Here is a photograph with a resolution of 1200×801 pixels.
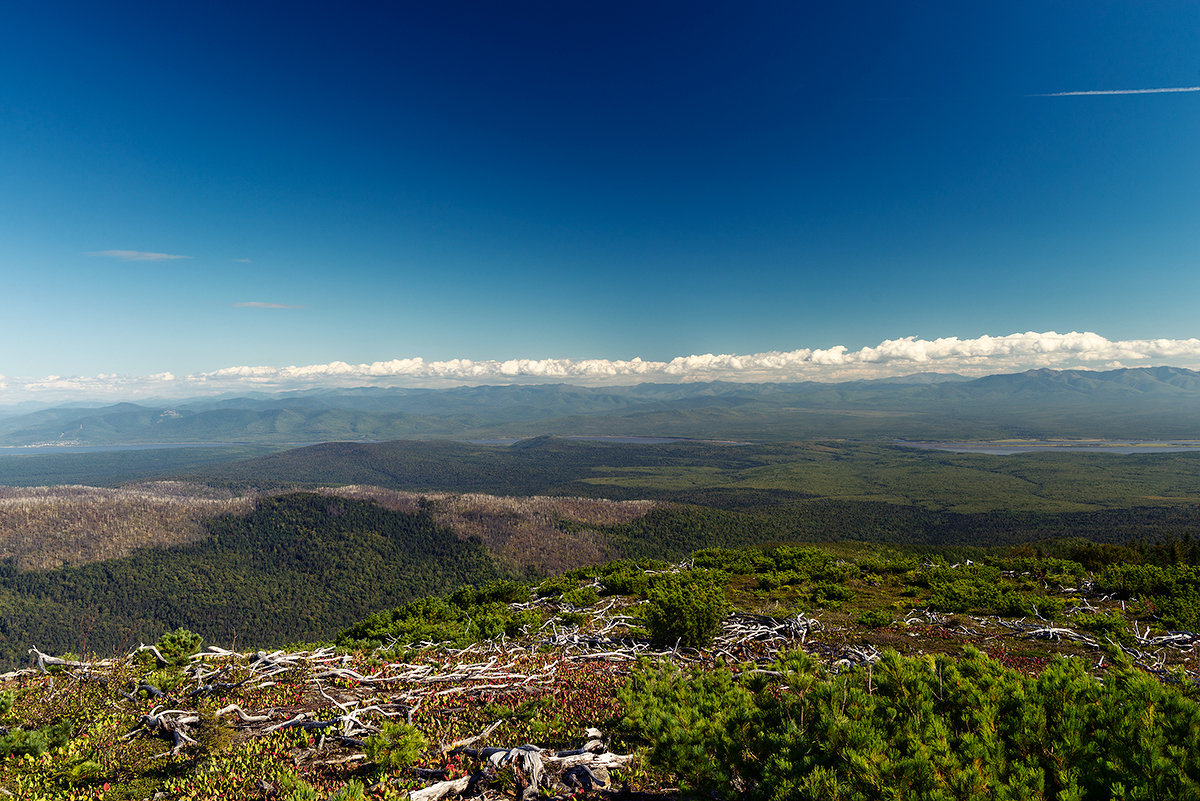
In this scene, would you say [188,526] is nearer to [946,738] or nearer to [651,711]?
[651,711]

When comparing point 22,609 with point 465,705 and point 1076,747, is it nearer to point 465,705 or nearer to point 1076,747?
point 465,705

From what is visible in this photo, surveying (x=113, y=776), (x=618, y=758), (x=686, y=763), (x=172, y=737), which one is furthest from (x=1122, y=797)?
(x=172, y=737)

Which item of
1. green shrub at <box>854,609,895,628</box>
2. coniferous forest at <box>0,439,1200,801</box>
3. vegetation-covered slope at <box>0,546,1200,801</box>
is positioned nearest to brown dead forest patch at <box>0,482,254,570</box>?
coniferous forest at <box>0,439,1200,801</box>

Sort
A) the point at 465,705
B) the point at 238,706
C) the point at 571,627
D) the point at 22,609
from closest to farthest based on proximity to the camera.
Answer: the point at 238,706 < the point at 465,705 < the point at 571,627 < the point at 22,609

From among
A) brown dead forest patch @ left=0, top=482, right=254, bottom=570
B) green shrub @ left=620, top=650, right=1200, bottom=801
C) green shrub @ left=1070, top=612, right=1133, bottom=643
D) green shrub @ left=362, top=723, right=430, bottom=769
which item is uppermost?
green shrub @ left=620, top=650, right=1200, bottom=801

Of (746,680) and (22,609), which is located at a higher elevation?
(746,680)

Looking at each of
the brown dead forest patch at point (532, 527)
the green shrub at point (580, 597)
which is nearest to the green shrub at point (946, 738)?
the green shrub at point (580, 597)

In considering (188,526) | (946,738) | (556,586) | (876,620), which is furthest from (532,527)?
(946,738)

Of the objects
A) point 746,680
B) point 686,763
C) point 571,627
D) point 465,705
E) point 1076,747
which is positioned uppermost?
point 1076,747

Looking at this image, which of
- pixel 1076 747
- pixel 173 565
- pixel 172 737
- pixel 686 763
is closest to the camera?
pixel 1076 747

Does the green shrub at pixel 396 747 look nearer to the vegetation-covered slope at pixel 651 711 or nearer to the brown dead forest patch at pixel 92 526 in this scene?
the vegetation-covered slope at pixel 651 711

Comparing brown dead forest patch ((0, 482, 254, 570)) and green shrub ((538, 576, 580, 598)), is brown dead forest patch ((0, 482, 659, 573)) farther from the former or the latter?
green shrub ((538, 576, 580, 598))
